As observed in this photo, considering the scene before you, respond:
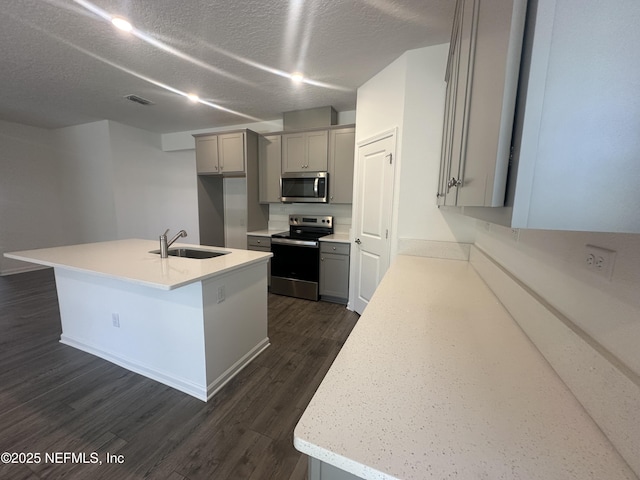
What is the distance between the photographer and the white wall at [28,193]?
434cm

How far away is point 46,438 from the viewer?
1.45 metres

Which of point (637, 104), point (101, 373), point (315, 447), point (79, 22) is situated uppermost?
point (79, 22)

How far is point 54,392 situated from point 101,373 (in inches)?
10.3

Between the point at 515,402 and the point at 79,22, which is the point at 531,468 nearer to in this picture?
the point at 515,402

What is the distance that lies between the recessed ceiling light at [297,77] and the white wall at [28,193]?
5.22 meters

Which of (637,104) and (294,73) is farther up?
(294,73)

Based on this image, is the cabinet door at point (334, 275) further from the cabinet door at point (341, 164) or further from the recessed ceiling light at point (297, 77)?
the recessed ceiling light at point (297, 77)

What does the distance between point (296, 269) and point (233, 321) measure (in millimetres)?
1640

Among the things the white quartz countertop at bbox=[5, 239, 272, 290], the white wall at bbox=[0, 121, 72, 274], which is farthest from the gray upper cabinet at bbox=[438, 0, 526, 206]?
the white wall at bbox=[0, 121, 72, 274]

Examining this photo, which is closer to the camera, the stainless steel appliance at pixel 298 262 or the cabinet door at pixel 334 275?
the cabinet door at pixel 334 275

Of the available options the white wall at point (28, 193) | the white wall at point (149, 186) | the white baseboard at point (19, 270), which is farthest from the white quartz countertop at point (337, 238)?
the white baseboard at point (19, 270)

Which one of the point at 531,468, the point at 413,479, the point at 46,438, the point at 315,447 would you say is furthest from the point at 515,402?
the point at 46,438

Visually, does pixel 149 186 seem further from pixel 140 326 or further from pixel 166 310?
pixel 166 310

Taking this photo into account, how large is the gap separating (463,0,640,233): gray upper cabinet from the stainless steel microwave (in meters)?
3.14
